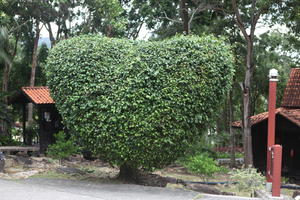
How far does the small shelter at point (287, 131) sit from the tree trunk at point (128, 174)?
8.65m

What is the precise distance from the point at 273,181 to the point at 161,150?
2754 mm

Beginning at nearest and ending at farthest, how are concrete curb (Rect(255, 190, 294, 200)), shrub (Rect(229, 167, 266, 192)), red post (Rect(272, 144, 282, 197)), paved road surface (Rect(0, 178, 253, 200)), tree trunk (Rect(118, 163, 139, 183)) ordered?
paved road surface (Rect(0, 178, 253, 200)) < concrete curb (Rect(255, 190, 294, 200)) < red post (Rect(272, 144, 282, 197)) < shrub (Rect(229, 167, 266, 192)) < tree trunk (Rect(118, 163, 139, 183))

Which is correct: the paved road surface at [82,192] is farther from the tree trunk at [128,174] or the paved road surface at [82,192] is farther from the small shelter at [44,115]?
the small shelter at [44,115]

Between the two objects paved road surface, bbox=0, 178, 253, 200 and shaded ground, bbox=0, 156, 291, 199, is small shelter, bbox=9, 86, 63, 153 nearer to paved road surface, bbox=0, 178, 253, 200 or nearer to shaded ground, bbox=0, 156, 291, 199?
shaded ground, bbox=0, 156, 291, 199

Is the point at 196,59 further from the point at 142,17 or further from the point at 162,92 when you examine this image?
the point at 142,17

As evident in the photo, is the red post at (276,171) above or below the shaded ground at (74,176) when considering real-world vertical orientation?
above

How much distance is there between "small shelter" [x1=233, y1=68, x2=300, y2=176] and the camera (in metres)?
18.9

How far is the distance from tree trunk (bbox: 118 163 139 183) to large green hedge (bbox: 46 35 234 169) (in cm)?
126

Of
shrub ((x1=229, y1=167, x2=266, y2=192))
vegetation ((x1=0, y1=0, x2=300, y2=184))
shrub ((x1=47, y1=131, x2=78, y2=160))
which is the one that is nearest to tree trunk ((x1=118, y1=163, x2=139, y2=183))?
shrub ((x1=229, y1=167, x2=266, y2=192))

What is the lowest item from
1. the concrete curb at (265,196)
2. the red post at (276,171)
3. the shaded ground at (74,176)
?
the shaded ground at (74,176)

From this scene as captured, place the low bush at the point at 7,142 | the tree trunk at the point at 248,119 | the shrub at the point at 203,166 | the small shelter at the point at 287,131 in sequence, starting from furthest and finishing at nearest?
the low bush at the point at 7,142 → the tree trunk at the point at 248,119 → the small shelter at the point at 287,131 → the shrub at the point at 203,166

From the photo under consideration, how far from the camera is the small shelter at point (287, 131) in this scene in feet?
61.9

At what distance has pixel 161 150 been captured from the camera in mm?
10547

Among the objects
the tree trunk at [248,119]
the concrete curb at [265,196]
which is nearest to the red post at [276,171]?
the concrete curb at [265,196]
